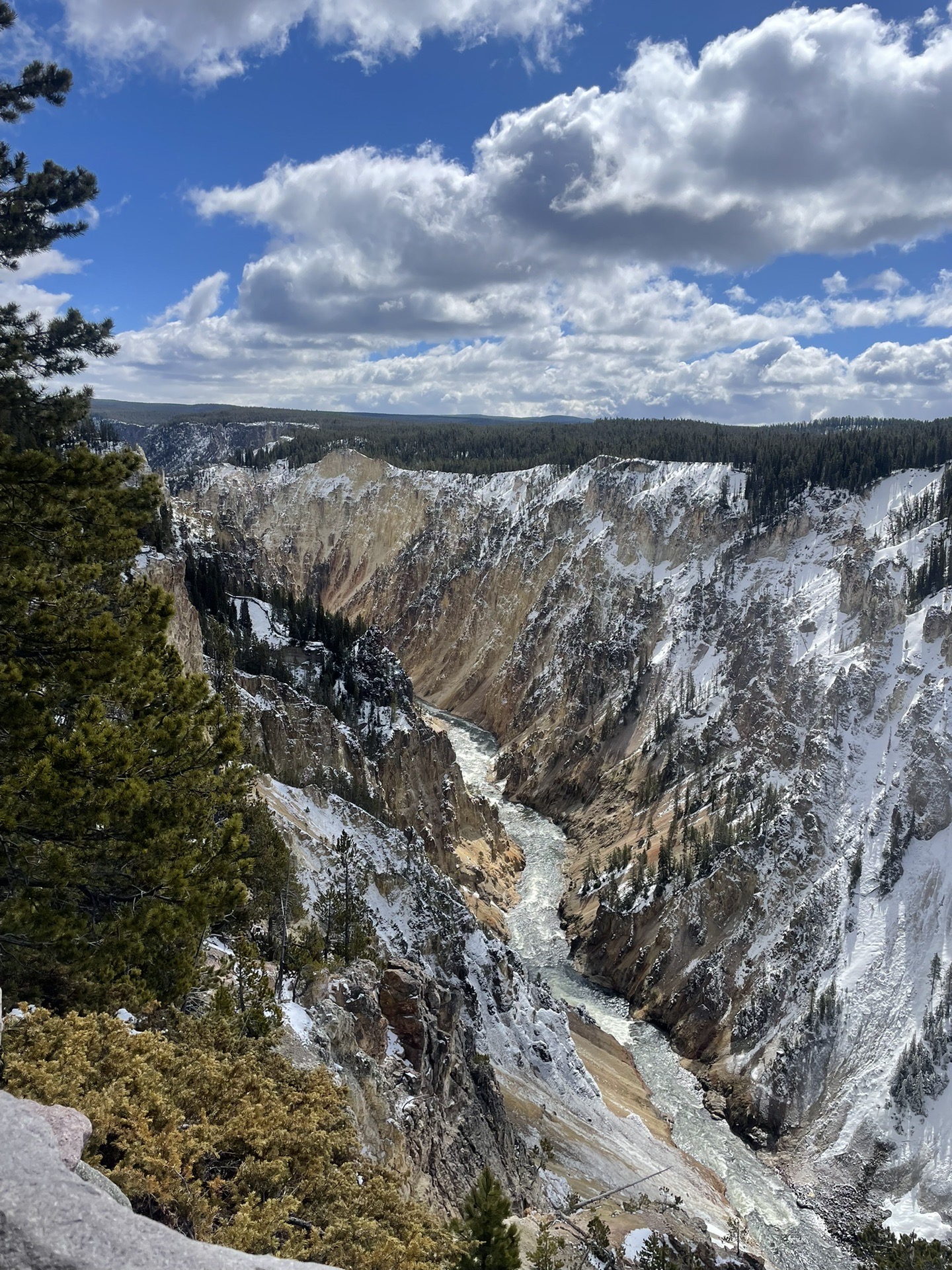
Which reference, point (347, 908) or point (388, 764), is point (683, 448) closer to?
point (388, 764)

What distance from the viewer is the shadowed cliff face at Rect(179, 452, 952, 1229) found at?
41.6 metres

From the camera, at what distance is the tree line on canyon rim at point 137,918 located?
25.4 ft

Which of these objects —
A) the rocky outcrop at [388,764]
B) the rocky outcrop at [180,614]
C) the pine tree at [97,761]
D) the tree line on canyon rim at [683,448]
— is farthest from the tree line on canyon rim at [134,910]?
the tree line on canyon rim at [683,448]

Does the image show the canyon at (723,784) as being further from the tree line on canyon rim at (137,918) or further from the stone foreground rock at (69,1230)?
the stone foreground rock at (69,1230)

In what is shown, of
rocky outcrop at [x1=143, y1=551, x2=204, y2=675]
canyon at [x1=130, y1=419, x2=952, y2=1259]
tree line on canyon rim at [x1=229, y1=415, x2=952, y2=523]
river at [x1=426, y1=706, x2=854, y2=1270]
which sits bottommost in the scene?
river at [x1=426, y1=706, x2=854, y2=1270]

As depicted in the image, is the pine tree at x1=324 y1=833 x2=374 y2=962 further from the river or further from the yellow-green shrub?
the river

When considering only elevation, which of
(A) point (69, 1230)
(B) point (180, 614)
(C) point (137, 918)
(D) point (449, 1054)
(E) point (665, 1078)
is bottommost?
(E) point (665, 1078)

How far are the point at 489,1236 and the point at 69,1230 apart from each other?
498 centimetres

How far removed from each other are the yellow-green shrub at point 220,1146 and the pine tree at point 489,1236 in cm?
44

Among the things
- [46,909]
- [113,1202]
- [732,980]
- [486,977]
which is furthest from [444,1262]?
[732,980]

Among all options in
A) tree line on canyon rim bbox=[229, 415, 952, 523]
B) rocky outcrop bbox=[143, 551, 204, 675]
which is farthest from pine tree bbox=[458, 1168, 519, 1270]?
tree line on canyon rim bbox=[229, 415, 952, 523]

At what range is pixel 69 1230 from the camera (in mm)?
4477

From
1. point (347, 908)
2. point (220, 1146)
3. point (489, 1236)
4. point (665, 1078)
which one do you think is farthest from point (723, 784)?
point (220, 1146)

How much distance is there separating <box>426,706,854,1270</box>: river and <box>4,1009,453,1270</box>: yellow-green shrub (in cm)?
3111
